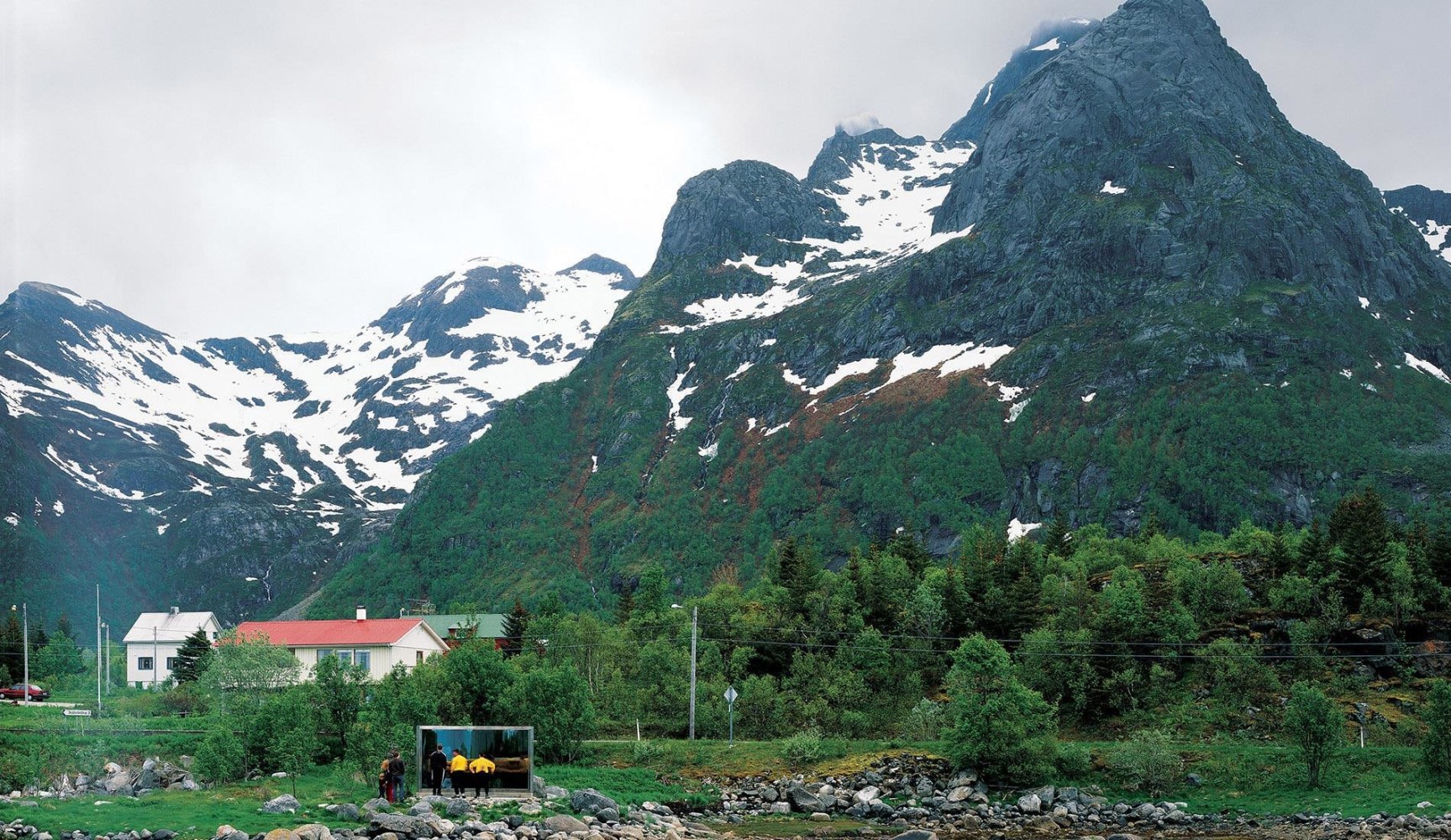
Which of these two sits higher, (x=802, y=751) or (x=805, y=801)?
(x=802, y=751)

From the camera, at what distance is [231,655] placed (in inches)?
2938

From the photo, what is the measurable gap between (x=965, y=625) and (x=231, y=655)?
48.5 metres

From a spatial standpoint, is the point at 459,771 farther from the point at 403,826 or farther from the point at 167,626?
the point at 167,626

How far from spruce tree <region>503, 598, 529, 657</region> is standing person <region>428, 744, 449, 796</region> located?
5405 centimetres

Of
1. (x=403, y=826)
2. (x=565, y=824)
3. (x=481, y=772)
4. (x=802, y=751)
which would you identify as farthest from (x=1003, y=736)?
(x=403, y=826)

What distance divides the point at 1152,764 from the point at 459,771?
103 ft

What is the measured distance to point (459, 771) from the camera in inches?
1738

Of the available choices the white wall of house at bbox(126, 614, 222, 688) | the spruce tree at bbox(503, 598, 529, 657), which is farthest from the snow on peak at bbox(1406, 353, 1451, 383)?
the white wall of house at bbox(126, 614, 222, 688)

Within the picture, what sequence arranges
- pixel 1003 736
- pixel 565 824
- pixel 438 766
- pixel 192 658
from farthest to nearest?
pixel 192 658, pixel 1003 736, pixel 438 766, pixel 565 824

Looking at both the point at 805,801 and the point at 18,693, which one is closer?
the point at 805,801

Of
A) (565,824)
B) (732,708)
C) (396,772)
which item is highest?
(396,772)

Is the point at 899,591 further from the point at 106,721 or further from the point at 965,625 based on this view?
the point at 106,721

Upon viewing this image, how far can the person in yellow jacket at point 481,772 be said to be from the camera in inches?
1743

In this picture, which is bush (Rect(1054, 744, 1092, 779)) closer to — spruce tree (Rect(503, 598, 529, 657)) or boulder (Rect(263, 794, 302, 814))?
boulder (Rect(263, 794, 302, 814))
